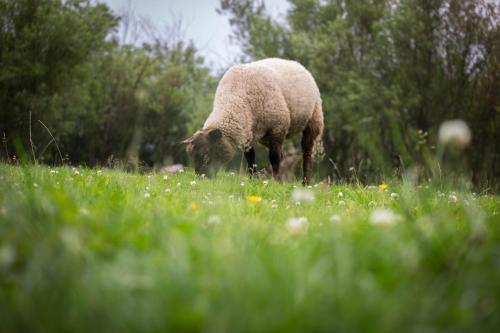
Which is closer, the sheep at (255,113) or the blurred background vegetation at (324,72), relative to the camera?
the sheep at (255,113)

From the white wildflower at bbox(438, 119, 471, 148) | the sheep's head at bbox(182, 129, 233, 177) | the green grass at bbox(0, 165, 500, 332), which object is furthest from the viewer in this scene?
the sheep's head at bbox(182, 129, 233, 177)

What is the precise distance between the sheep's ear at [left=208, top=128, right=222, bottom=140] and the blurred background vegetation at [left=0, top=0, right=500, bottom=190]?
18.1 feet

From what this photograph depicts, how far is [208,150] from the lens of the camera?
678 centimetres

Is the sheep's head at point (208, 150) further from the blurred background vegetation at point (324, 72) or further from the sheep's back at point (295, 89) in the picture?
the blurred background vegetation at point (324, 72)

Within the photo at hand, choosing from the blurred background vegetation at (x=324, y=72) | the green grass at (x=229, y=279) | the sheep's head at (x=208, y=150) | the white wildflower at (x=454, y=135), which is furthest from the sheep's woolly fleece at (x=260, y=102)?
the green grass at (x=229, y=279)

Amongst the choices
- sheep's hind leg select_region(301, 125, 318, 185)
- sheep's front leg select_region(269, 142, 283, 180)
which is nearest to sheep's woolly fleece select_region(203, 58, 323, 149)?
sheep's front leg select_region(269, 142, 283, 180)

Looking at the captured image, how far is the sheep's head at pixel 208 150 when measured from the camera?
6.67m

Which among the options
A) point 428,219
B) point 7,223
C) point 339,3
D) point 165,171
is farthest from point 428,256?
point 339,3

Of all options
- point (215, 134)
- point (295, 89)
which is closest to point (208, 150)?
point (215, 134)

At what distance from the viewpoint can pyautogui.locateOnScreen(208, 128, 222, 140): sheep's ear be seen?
688 cm

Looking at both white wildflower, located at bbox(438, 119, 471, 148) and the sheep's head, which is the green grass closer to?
white wildflower, located at bbox(438, 119, 471, 148)

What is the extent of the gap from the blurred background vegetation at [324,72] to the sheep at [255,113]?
3.54 meters

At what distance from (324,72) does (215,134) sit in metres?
12.8

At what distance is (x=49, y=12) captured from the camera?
60.5ft
